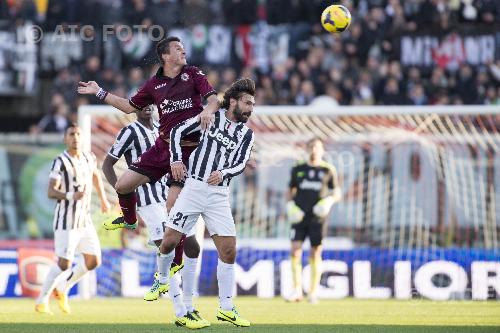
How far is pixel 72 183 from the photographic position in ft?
49.6

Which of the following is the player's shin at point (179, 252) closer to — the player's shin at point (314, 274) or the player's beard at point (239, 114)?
the player's beard at point (239, 114)

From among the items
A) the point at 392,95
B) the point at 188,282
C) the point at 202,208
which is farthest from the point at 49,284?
the point at 392,95

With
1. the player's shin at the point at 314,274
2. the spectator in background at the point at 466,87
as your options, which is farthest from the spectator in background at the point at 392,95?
the player's shin at the point at 314,274

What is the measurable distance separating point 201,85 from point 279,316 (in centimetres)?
345

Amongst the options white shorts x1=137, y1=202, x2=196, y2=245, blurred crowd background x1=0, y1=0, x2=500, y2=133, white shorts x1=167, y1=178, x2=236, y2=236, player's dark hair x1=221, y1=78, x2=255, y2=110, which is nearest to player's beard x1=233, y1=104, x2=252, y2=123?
player's dark hair x1=221, y1=78, x2=255, y2=110

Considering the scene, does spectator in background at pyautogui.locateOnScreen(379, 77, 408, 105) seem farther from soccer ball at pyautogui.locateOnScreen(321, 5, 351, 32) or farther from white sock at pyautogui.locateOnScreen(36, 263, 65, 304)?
white sock at pyautogui.locateOnScreen(36, 263, 65, 304)

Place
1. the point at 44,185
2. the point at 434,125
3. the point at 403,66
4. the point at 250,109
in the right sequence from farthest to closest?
the point at 403,66
the point at 44,185
the point at 434,125
the point at 250,109

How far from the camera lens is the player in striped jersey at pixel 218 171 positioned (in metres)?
11.3

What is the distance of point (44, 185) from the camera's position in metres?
21.7

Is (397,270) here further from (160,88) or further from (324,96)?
(160,88)

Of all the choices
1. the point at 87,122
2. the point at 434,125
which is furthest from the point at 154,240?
the point at 434,125

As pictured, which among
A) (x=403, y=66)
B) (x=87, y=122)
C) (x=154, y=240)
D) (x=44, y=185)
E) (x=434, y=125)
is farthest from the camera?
(x=403, y=66)

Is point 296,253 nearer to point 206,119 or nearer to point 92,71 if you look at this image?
point 206,119

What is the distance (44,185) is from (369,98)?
6.28 meters
